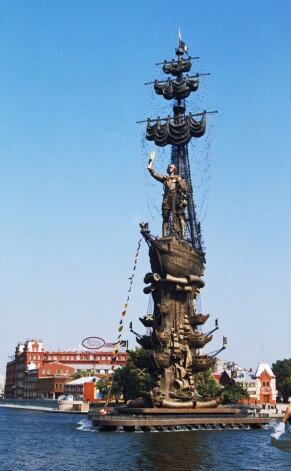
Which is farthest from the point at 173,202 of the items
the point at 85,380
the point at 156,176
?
the point at 85,380

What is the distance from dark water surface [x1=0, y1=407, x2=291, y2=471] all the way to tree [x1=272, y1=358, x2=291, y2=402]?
3420 inches

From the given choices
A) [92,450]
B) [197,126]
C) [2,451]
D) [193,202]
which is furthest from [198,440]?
[197,126]

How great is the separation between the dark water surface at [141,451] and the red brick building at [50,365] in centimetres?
11844

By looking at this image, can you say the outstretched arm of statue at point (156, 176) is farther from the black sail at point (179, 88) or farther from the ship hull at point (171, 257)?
the black sail at point (179, 88)

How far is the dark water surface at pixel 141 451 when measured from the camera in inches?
1432

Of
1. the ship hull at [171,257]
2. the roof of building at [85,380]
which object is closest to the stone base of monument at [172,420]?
the ship hull at [171,257]

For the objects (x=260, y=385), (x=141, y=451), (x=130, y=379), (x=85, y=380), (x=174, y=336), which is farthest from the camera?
(x=85, y=380)

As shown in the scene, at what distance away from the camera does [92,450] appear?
43594mm

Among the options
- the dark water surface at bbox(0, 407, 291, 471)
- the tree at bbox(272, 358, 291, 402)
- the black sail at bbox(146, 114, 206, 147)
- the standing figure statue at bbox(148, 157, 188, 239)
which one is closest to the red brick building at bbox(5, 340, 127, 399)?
the tree at bbox(272, 358, 291, 402)

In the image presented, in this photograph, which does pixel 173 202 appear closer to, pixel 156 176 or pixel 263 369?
pixel 156 176

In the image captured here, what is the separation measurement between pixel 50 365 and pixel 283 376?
69.2 metres

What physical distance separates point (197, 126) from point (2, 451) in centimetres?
→ 5420

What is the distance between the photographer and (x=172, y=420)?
58875 mm

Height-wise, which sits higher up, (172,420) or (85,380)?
(85,380)
